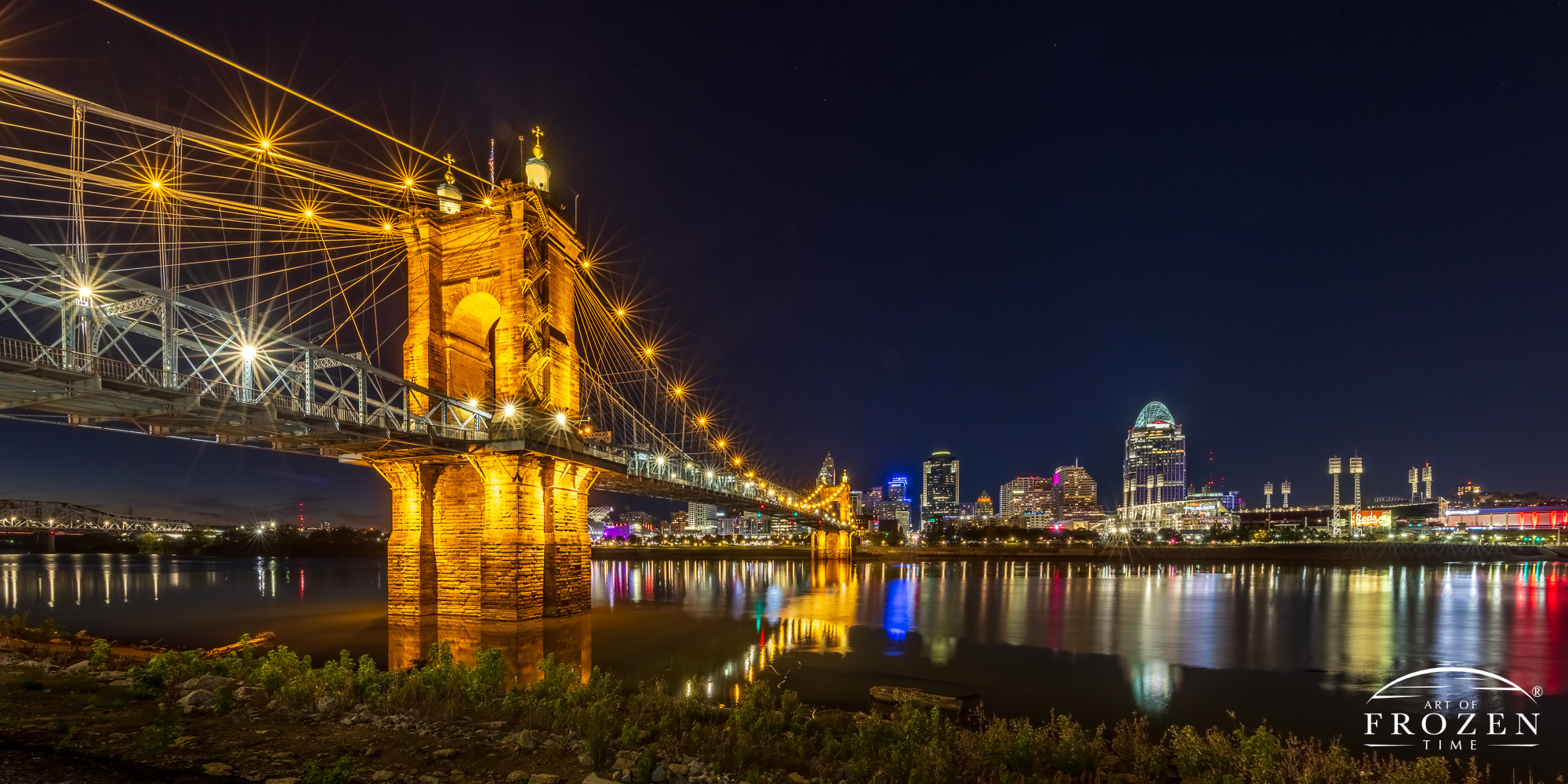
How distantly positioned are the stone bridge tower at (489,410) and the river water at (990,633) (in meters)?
1.17

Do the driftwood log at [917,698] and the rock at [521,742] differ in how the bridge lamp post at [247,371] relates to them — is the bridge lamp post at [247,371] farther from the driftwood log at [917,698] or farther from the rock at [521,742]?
the driftwood log at [917,698]

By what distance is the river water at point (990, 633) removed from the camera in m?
17.5

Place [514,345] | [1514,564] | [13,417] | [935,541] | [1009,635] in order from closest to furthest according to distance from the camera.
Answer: [13,417], [514,345], [1009,635], [1514,564], [935,541]

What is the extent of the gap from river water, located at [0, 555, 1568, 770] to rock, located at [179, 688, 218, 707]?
734cm

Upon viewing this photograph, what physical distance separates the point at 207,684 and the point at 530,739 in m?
6.26

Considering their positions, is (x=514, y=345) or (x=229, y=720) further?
(x=514, y=345)

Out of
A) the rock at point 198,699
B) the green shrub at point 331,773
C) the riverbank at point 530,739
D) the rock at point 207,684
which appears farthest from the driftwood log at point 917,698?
the rock at point 207,684

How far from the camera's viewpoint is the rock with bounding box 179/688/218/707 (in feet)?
33.5

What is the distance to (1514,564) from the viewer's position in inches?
3492

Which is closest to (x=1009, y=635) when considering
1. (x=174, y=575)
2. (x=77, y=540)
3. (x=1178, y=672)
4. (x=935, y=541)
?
(x=1178, y=672)

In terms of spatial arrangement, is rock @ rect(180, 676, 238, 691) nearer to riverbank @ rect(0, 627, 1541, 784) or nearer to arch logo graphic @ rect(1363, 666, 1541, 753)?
riverbank @ rect(0, 627, 1541, 784)

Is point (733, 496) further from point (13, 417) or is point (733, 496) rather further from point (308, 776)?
point (308, 776)

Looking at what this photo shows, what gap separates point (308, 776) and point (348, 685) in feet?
13.9

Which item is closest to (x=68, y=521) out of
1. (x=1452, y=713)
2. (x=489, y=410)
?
(x=489, y=410)
